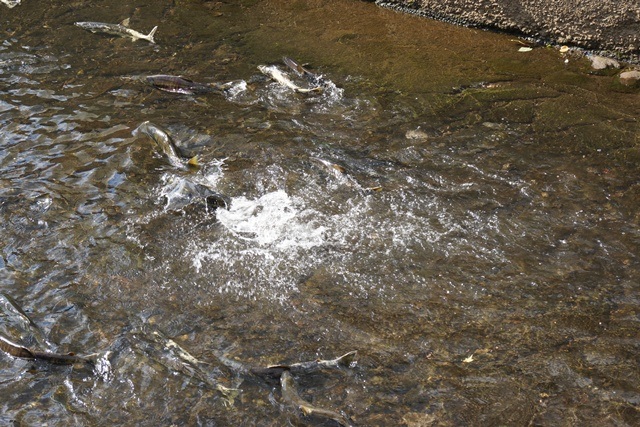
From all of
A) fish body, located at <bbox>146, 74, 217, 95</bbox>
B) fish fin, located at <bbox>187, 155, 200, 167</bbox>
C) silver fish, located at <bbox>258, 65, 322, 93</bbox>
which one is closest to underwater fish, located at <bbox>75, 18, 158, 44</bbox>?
fish body, located at <bbox>146, 74, 217, 95</bbox>

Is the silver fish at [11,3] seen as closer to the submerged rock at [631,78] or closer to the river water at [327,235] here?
the river water at [327,235]

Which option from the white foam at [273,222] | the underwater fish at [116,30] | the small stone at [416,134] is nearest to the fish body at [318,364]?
the white foam at [273,222]

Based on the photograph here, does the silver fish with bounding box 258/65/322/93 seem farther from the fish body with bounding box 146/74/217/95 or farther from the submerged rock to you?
the submerged rock

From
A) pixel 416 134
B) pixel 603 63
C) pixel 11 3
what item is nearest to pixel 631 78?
pixel 603 63

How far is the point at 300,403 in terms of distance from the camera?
12.8ft

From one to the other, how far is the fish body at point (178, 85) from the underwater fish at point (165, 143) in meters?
0.80

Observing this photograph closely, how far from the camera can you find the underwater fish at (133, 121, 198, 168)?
6107 mm

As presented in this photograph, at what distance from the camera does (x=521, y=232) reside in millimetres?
5211

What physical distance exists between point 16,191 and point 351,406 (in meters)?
3.86

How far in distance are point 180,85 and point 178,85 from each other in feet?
0.07

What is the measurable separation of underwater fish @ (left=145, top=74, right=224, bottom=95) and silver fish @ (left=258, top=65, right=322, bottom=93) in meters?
0.58

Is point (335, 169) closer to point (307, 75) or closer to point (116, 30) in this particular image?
point (307, 75)

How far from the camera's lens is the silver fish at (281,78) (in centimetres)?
712

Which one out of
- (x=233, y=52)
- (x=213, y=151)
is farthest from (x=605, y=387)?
(x=233, y=52)
